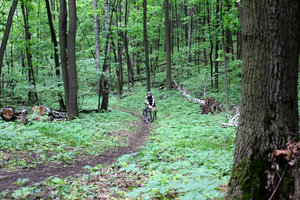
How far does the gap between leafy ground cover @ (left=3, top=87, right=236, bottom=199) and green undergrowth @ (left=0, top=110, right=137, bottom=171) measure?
4.68ft

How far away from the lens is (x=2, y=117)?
10180 millimetres

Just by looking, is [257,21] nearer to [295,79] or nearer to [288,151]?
[295,79]

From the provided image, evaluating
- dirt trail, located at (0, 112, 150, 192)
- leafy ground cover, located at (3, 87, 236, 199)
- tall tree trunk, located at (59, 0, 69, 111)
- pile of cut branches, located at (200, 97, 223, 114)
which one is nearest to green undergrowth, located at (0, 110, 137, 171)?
dirt trail, located at (0, 112, 150, 192)

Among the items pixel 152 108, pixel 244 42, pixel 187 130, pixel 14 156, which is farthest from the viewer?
pixel 152 108

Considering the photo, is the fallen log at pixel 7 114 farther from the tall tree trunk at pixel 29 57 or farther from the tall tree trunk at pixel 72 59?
the tall tree trunk at pixel 29 57

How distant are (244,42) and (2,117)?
36.5 feet

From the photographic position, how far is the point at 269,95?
7.52 ft

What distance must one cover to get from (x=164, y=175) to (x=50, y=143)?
4.87 m

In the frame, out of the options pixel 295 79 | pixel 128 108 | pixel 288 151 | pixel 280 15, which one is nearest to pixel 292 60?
pixel 295 79

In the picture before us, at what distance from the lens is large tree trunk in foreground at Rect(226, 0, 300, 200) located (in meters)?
2.24

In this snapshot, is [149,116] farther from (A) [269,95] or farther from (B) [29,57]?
(B) [29,57]

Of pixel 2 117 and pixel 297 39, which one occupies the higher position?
pixel 297 39

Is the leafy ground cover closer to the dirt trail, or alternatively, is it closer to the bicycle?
the dirt trail

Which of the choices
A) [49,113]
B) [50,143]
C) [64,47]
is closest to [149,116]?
[49,113]
